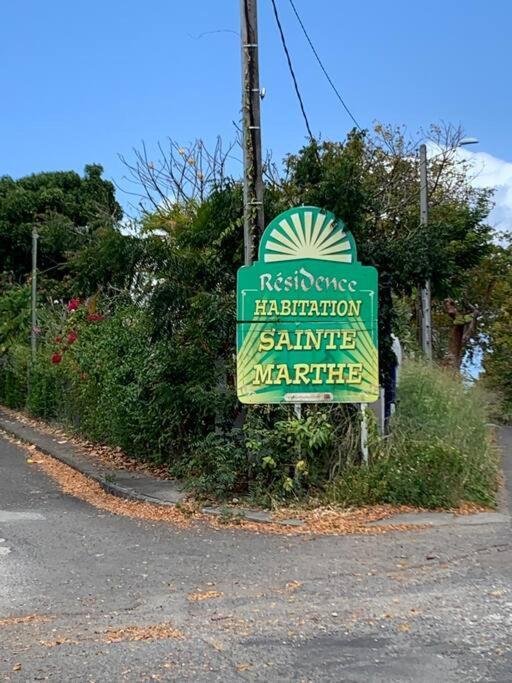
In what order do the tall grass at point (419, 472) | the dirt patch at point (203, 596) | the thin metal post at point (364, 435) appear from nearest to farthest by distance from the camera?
the dirt patch at point (203, 596) < the tall grass at point (419, 472) < the thin metal post at point (364, 435)

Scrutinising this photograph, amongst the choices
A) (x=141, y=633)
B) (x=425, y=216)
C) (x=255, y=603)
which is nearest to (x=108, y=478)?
(x=255, y=603)

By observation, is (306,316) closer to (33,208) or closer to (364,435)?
(364,435)

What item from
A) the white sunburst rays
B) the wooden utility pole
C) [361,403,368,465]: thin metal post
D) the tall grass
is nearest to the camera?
the tall grass

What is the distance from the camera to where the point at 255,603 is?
526 cm

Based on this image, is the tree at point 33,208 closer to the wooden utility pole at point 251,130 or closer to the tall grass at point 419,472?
the wooden utility pole at point 251,130

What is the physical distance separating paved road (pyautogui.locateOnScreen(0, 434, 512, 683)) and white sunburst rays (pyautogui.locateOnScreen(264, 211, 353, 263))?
3320 millimetres

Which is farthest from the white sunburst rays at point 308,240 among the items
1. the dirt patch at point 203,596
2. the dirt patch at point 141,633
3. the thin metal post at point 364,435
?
the dirt patch at point 141,633

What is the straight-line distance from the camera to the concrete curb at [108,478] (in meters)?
7.80

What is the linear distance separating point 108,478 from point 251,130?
504cm

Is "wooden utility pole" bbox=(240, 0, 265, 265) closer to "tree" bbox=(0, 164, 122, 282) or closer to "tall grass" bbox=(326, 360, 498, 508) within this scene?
"tall grass" bbox=(326, 360, 498, 508)

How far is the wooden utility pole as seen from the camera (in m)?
8.83

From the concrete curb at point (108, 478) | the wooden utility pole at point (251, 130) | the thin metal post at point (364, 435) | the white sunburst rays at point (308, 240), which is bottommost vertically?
the concrete curb at point (108, 478)

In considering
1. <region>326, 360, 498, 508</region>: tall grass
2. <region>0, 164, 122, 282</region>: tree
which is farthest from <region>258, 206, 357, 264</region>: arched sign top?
<region>0, 164, 122, 282</region>: tree

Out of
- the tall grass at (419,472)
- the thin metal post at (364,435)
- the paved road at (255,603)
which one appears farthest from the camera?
the thin metal post at (364,435)
